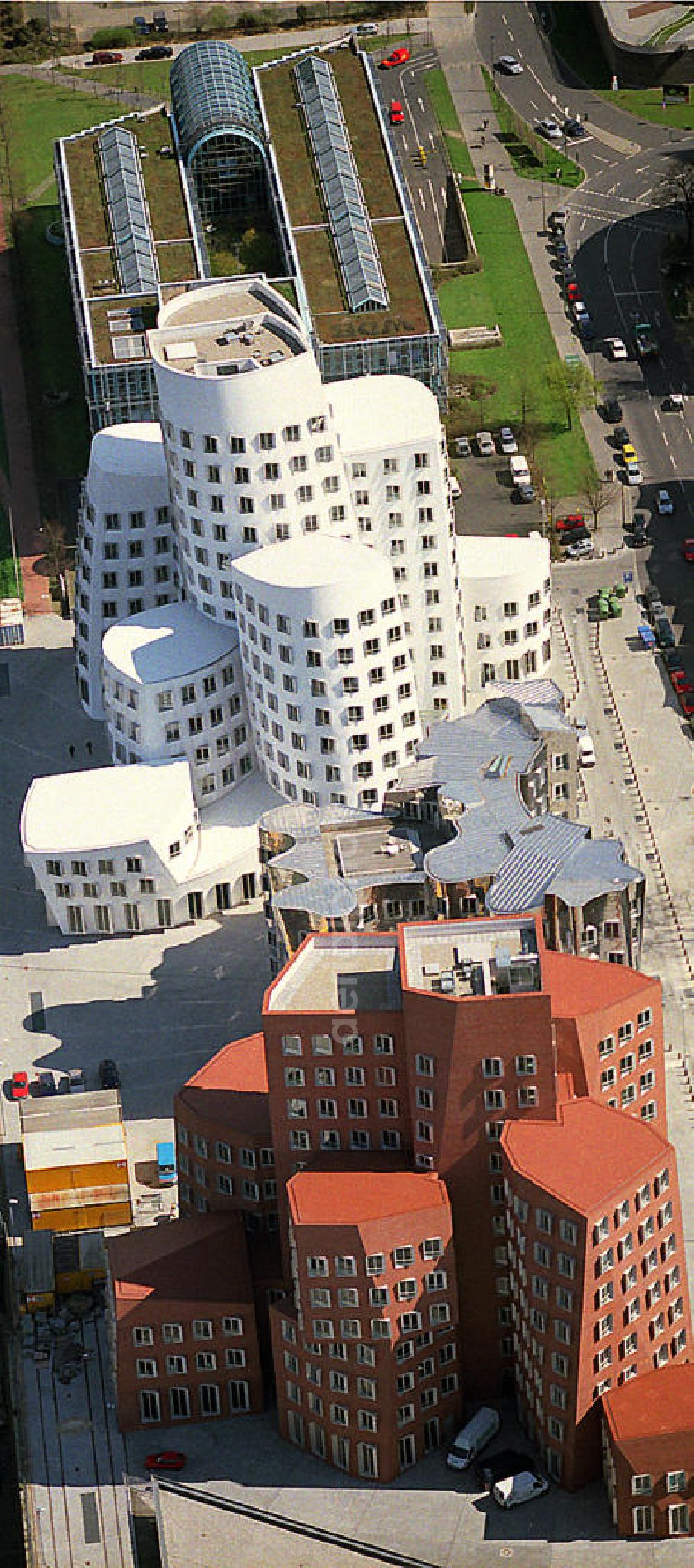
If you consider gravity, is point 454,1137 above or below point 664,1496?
above

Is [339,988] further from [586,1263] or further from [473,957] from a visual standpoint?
[586,1263]

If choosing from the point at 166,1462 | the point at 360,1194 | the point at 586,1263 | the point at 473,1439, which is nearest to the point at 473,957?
the point at 360,1194

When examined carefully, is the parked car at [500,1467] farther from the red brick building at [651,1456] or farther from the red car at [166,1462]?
the red car at [166,1462]

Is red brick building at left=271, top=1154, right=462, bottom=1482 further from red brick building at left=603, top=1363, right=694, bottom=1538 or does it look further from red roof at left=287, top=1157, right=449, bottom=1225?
red brick building at left=603, top=1363, right=694, bottom=1538

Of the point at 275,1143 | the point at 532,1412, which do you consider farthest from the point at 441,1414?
the point at 275,1143

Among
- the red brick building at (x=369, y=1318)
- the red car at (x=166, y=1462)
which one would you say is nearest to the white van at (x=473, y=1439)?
the red brick building at (x=369, y=1318)

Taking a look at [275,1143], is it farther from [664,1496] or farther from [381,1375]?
[664,1496]
